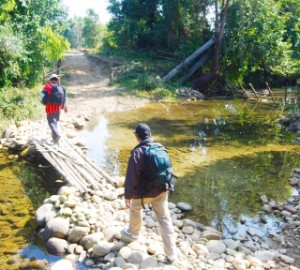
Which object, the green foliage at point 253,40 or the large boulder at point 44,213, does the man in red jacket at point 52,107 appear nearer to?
the large boulder at point 44,213

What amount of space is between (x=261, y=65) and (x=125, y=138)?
1584cm

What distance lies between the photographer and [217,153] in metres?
9.84

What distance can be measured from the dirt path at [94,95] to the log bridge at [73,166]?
563 cm

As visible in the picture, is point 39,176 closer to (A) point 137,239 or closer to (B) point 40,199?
(B) point 40,199

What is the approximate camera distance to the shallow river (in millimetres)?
6036

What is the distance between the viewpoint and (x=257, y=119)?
1497cm

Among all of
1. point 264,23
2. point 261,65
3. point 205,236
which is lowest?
point 205,236

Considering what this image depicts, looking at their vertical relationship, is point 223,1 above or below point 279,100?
above

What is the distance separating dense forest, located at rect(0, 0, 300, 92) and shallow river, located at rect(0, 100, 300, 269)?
341 centimetres

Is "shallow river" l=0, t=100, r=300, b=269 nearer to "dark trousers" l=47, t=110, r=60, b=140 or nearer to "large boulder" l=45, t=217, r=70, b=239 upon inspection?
"large boulder" l=45, t=217, r=70, b=239

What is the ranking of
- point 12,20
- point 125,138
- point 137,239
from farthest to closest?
1. point 12,20
2. point 125,138
3. point 137,239

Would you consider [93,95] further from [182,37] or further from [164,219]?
[164,219]

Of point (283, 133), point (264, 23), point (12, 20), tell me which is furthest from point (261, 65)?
point (12, 20)

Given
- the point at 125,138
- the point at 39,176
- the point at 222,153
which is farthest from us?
the point at 125,138
